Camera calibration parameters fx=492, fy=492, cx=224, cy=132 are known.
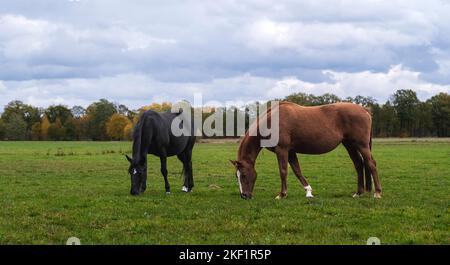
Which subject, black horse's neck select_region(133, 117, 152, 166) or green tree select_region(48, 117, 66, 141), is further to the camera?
green tree select_region(48, 117, 66, 141)

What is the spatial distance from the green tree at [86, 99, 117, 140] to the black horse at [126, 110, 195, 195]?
4746 inches

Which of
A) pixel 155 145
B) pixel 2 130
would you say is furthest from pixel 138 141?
pixel 2 130

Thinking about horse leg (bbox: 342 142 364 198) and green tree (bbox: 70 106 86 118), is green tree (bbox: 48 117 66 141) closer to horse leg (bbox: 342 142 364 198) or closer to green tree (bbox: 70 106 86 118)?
green tree (bbox: 70 106 86 118)

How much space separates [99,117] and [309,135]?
131 metres

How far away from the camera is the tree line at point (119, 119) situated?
120438 millimetres

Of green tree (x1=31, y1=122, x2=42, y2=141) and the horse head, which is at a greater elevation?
green tree (x1=31, y1=122, x2=42, y2=141)

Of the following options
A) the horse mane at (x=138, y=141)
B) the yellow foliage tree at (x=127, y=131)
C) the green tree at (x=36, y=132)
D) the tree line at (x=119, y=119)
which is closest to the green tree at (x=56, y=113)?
the tree line at (x=119, y=119)

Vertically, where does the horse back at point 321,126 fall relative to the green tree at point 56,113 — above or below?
below

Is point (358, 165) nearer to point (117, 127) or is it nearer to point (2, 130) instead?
point (117, 127)

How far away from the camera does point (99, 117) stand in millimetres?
139625

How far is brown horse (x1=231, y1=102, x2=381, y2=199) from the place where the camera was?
14.1 metres

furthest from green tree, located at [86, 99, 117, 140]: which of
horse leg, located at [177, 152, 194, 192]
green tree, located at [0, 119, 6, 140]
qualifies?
horse leg, located at [177, 152, 194, 192]

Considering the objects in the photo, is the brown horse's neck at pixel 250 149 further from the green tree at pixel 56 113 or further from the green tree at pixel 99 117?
the green tree at pixel 56 113

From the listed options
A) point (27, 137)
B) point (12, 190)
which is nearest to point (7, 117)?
point (27, 137)
